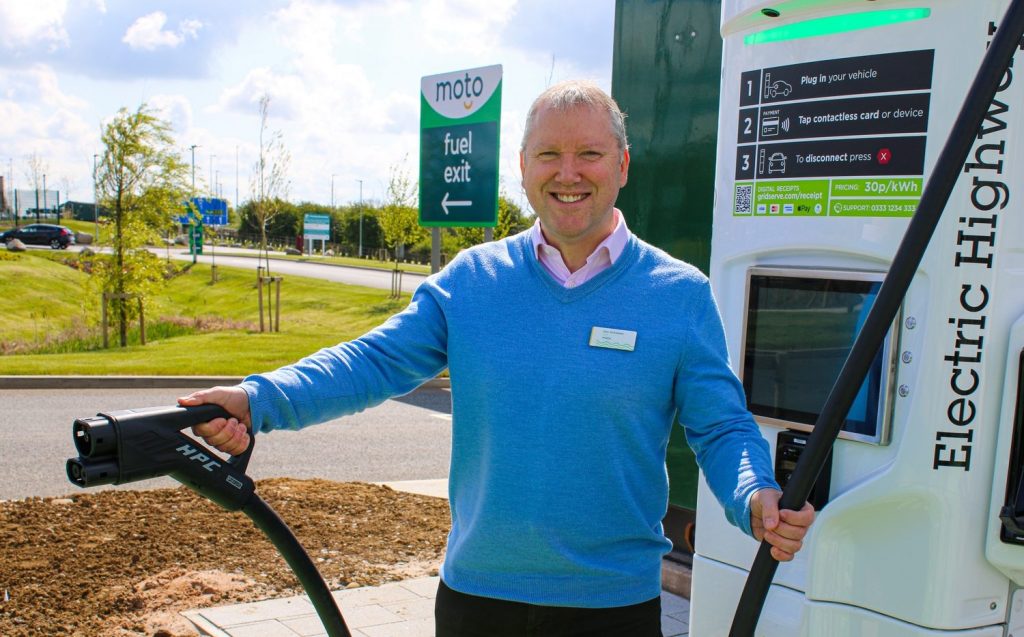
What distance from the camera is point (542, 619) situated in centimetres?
225

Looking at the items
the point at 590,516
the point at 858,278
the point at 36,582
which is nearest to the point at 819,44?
the point at 858,278

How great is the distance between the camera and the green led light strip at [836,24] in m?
2.61

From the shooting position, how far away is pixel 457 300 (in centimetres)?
239

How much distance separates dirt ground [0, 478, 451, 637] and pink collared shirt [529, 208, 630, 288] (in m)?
2.99

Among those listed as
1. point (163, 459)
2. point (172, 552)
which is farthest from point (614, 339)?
point (172, 552)

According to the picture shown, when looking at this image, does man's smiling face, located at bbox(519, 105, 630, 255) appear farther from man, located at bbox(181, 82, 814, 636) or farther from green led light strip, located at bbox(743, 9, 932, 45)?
green led light strip, located at bbox(743, 9, 932, 45)

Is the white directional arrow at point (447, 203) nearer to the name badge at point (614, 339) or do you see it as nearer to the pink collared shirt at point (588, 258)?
the pink collared shirt at point (588, 258)

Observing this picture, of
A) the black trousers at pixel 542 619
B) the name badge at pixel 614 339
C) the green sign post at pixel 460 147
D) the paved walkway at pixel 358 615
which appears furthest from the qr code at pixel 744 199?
the green sign post at pixel 460 147

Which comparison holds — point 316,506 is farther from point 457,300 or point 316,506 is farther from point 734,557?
point 457,300

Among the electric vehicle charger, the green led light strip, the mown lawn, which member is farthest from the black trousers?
the mown lawn

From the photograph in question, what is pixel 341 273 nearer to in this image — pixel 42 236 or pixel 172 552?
pixel 42 236

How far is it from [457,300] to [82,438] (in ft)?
3.04

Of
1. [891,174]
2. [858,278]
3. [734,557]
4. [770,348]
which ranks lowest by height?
[734,557]

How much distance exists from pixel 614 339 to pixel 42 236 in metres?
65.4
